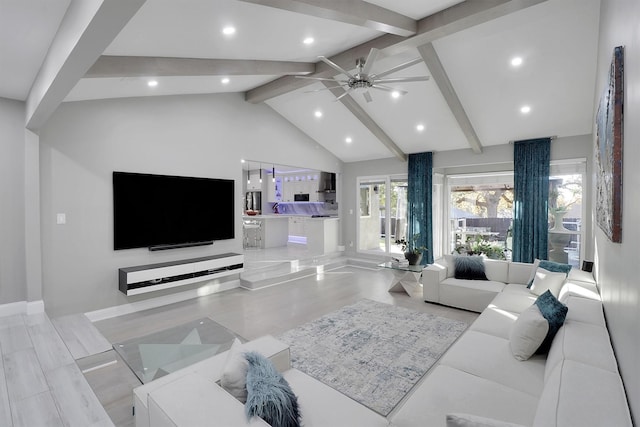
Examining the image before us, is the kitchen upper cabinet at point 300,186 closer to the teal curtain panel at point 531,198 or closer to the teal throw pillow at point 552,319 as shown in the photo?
the teal curtain panel at point 531,198

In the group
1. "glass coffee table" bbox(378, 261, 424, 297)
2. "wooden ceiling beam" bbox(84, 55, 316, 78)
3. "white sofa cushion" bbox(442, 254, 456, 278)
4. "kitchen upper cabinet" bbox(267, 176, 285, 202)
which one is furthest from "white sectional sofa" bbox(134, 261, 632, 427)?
"kitchen upper cabinet" bbox(267, 176, 285, 202)

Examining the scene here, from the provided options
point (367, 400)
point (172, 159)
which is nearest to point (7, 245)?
point (172, 159)

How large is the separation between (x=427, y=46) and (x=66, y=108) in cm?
462

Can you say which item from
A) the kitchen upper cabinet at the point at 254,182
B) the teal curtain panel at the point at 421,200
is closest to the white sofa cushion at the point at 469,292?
the teal curtain panel at the point at 421,200

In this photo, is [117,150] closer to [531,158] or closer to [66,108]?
[66,108]

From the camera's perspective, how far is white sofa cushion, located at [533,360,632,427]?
3.85ft

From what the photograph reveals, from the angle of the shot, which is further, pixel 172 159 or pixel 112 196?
pixel 172 159

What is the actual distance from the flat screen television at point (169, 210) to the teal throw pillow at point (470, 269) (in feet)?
12.7

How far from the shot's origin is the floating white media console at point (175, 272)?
4.27 meters

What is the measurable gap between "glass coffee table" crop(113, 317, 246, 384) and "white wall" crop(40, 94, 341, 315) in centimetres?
125

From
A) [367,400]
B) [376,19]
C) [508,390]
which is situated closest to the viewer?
[508,390]

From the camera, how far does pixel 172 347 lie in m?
3.42

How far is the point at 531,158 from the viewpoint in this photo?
18.7ft

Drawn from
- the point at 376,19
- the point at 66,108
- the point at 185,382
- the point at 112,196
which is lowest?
the point at 185,382
